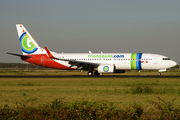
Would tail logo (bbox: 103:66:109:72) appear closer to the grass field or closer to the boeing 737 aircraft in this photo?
the boeing 737 aircraft

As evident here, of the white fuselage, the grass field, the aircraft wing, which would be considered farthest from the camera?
the aircraft wing

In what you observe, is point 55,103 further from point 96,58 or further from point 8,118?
point 96,58

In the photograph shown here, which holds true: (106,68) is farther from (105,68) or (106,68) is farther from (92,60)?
(92,60)

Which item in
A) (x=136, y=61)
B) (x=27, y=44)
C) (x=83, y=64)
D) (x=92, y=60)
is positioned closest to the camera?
(x=136, y=61)

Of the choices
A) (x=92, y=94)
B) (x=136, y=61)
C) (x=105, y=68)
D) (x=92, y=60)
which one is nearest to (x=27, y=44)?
(x=92, y=60)

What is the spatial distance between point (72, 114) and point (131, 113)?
204 cm

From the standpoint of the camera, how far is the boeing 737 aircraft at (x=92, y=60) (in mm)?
43938

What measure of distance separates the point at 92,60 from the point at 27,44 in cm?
1260

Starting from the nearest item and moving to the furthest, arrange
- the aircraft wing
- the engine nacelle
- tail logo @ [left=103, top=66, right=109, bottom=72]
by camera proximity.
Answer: the engine nacelle → tail logo @ [left=103, top=66, right=109, bottom=72] → the aircraft wing

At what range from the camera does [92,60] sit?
1847 inches

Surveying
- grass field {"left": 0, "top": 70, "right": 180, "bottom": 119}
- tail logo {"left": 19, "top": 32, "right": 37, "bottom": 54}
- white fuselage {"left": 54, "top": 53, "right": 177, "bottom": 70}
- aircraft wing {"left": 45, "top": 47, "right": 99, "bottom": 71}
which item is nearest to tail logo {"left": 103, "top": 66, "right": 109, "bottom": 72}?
aircraft wing {"left": 45, "top": 47, "right": 99, "bottom": 71}

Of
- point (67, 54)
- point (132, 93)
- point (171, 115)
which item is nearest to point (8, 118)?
point (171, 115)

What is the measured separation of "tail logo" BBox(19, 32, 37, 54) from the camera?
49.5 metres

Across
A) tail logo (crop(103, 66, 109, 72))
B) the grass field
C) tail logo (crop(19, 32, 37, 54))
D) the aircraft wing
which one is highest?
tail logo (crop(19, 32, 37, 54))
